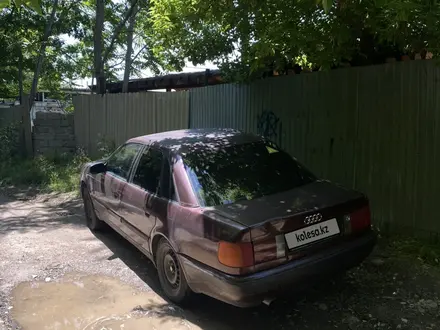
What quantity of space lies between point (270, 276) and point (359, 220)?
105 cm

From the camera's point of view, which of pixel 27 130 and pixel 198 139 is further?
pixel 27 130

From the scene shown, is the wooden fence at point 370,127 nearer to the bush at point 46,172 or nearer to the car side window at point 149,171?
the car side window at point 149,171

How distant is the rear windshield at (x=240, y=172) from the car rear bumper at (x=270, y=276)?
2.01 ft

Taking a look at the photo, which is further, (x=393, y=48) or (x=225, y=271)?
(x=393, y=48)

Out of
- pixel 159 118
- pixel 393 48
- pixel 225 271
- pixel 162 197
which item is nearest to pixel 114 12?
pixel 159 118

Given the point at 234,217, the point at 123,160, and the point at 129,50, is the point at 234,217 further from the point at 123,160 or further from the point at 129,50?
the point at 129,50

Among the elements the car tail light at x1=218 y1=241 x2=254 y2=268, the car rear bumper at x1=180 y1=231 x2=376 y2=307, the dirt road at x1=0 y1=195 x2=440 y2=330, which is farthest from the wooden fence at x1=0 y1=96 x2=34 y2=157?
the car tail light at x1=218 y1=241 x2=254 y2=268

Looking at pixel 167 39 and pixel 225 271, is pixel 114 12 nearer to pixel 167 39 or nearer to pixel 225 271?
pixel 167 39

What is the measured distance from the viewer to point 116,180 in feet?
16.4

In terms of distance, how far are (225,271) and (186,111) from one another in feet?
21.2

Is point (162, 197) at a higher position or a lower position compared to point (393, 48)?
lower

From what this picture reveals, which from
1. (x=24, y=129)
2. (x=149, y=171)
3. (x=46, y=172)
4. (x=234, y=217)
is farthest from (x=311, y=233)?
(x=24, y=129)

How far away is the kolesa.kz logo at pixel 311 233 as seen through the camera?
3.27 m

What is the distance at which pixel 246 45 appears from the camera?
5.63 metres
